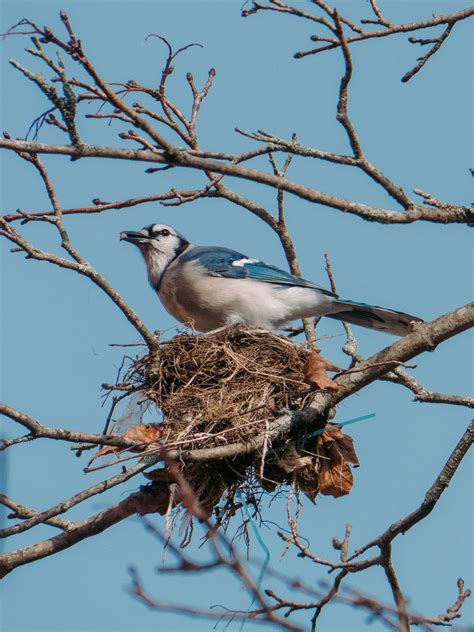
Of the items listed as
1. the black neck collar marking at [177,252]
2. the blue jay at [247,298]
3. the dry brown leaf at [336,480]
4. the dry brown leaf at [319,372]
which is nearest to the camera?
the dry brown leaf at [319,372]

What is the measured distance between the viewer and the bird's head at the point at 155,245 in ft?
26.7

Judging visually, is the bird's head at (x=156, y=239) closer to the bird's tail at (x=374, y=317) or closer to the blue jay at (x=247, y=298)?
the blue jay at (x=247, y=298)

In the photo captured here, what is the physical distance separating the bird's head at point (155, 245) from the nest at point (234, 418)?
63.5 inches

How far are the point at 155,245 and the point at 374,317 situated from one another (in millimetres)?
1922

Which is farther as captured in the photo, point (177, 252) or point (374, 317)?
point (177, 252)

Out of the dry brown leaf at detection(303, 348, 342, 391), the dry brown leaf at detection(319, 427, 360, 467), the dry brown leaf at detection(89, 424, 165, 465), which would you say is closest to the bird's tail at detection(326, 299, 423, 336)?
the dry brown leaf at detection(303, 348, 342, 391)

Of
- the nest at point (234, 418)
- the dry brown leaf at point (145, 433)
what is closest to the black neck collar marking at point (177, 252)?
the nest at point (234, 418)

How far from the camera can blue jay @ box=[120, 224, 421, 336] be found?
7391 millimetres

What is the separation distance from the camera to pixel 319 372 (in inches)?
231

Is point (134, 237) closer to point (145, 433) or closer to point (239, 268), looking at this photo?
point (239, 268)

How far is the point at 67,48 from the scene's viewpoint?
386cm

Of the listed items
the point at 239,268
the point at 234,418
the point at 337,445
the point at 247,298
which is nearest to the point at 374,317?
the point at 247,298

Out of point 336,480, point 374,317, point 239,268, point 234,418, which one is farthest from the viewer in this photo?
point 239,268

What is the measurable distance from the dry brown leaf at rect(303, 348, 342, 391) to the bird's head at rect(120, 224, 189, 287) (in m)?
2.31
